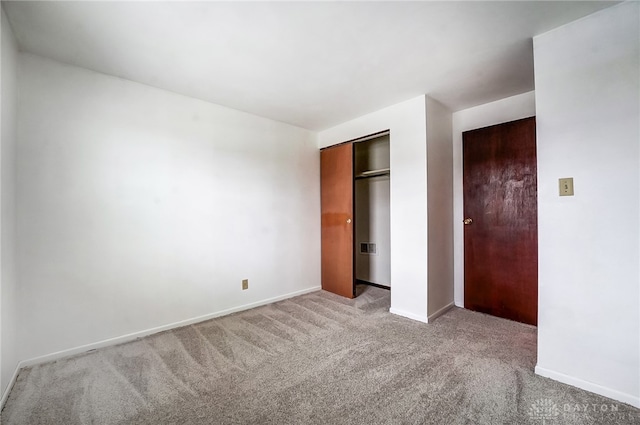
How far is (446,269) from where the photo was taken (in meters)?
2.96

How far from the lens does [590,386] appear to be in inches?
61.5

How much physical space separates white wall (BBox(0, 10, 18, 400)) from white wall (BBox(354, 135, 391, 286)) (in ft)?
10.8

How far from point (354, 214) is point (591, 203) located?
2162mm

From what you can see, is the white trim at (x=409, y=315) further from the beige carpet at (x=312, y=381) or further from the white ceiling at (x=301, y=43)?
the white ceiling at (x=301, y=43)

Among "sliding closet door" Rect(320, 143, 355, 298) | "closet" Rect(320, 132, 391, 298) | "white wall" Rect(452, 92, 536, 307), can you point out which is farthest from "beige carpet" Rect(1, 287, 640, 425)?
"closet" Rect(320, 132, 391, 298)

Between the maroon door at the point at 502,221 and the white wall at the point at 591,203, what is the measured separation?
3.26 feet

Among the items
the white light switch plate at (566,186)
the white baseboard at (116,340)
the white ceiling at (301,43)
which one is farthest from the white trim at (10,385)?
the white light switch plate at (566,186)

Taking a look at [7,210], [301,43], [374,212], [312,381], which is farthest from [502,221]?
[7,210]

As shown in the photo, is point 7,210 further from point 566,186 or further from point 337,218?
point 566,186

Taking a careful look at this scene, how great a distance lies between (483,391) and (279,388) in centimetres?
123

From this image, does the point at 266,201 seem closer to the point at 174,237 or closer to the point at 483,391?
A: the point at 174,237

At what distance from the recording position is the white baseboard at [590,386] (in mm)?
1449

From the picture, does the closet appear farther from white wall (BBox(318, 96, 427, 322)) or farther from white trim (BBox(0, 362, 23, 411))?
white trim (BBox(0, 362, 23, 411))

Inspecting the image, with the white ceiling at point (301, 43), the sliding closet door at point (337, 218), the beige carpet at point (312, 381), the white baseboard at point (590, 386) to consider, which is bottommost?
the beige carpet at point (312, 381)
